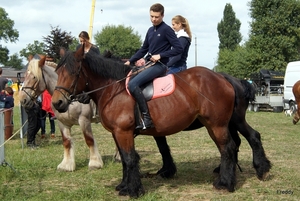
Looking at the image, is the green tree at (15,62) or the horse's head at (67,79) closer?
the horse's head at (67,79)

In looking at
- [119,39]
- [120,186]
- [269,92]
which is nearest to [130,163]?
[120,186]

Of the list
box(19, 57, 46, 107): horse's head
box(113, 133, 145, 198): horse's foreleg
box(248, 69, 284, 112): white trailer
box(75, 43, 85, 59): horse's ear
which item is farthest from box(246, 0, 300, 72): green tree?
box(75, 43, 85, 59): horse's ear

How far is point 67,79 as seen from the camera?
5.87 meters

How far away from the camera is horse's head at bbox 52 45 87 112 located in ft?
19.0

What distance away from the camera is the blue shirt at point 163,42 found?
20.6 feet

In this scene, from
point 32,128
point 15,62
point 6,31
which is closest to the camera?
point 32,128

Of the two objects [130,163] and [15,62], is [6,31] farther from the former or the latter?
[130,163]

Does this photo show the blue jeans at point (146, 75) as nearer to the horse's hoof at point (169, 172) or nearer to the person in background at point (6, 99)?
the horse's hoof at point (169, 172)

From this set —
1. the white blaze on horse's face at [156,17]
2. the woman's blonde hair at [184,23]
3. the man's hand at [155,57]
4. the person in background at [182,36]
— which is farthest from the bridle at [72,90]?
the woman's blonde hair at [184,23]

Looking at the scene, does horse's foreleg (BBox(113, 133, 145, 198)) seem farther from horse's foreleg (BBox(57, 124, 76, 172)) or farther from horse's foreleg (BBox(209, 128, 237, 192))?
horse's foreleg (BBox(57, 124, 76, 172))

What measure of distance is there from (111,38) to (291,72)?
223ft

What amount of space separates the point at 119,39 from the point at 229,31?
981 inches

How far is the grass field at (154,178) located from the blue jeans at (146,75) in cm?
173

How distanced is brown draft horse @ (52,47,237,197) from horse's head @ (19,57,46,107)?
2140 mm
